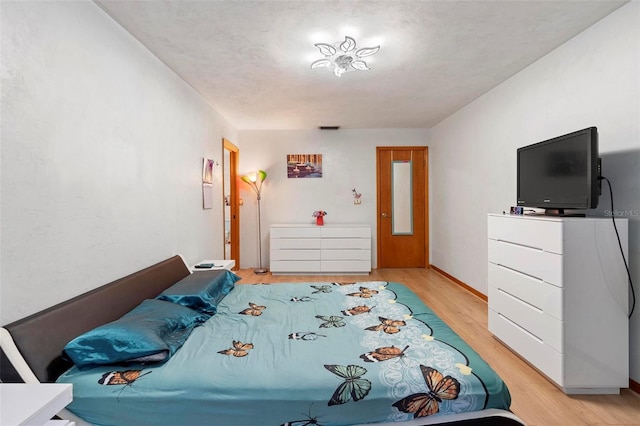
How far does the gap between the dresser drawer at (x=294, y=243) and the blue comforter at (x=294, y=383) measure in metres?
3.47

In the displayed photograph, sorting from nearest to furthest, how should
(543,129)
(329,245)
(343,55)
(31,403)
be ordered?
(31,403) < (343,55) < (543,129) < (329,245)

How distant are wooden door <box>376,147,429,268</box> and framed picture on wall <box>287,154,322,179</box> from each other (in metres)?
1.11

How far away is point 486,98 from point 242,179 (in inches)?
157

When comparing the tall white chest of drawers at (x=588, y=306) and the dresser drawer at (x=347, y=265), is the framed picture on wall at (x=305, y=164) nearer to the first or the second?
the dresser drawer at (x=347, y=265)

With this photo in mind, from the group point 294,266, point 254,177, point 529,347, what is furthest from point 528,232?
point 254,177

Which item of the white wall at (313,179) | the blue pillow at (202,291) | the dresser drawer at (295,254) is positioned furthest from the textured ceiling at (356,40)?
the dresser drawer at (295,254)

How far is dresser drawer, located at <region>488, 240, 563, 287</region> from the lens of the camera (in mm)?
2018

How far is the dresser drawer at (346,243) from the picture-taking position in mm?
5121

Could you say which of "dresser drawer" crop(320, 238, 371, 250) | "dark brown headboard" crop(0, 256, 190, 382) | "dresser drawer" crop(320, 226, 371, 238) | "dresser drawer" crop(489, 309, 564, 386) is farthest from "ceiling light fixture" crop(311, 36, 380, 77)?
"dresser drawer" crop(320, 238, 371, 250)

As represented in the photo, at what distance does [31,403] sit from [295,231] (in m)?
4.29

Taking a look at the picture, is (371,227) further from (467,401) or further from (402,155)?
(467,401)

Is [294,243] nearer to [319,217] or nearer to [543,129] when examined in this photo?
[319,217]

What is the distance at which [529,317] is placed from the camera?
2262 mm

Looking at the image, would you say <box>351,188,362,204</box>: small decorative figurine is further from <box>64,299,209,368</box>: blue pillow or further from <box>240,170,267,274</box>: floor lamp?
<box>64,299,209,368</box>: blue pillow
